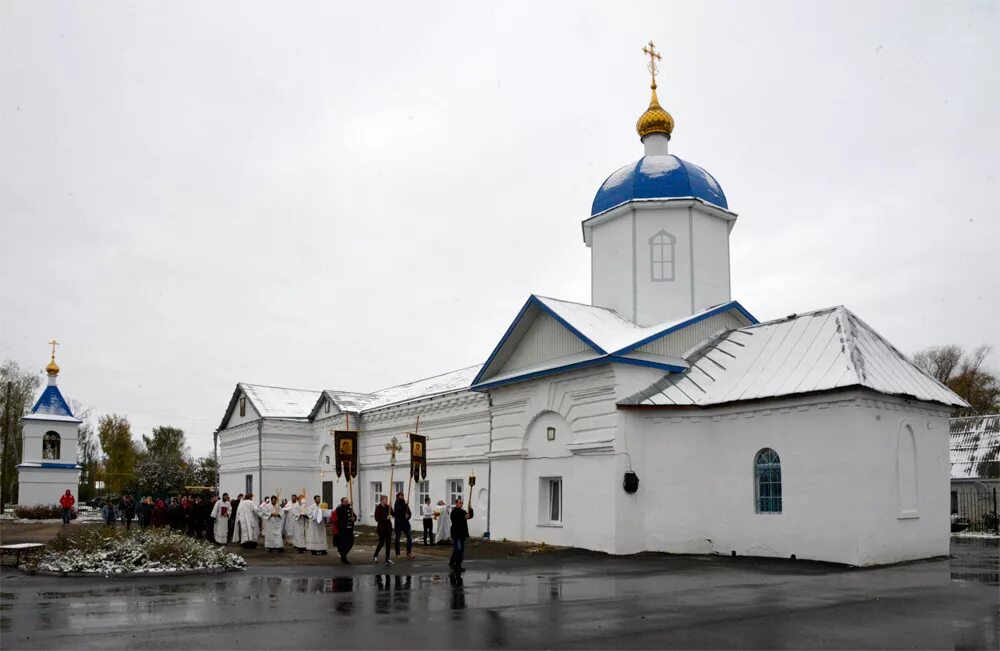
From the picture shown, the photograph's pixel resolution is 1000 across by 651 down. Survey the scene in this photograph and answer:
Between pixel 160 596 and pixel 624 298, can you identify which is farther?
pixel 624 298

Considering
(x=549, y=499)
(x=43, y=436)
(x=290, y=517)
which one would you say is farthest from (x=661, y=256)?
(x=43, y=436)

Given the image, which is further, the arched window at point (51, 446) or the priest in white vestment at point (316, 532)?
the arched window at point (51, 446)

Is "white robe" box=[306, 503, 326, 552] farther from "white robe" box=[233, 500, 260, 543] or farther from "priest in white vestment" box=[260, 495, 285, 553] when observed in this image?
"white robe" box=[233, 500, 260, 543]

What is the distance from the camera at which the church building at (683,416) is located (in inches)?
747

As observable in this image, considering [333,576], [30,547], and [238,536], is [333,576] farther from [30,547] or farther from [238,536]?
[238,536]

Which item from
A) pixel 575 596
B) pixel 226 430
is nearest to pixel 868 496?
pixel 575 596

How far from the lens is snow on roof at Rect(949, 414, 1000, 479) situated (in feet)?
118

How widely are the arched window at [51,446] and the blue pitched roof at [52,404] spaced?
1151 mm

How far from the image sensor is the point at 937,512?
20234 mm

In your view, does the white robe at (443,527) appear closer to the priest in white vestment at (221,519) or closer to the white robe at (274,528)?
the white robe at (274,528)

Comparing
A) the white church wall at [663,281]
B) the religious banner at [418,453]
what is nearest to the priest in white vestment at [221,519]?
the religious banner at [418,453]

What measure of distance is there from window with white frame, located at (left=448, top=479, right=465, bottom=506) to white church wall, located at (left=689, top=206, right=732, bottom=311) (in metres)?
10.2

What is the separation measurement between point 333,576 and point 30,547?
285 inches

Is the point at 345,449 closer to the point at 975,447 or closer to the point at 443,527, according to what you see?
the point at 443,527
